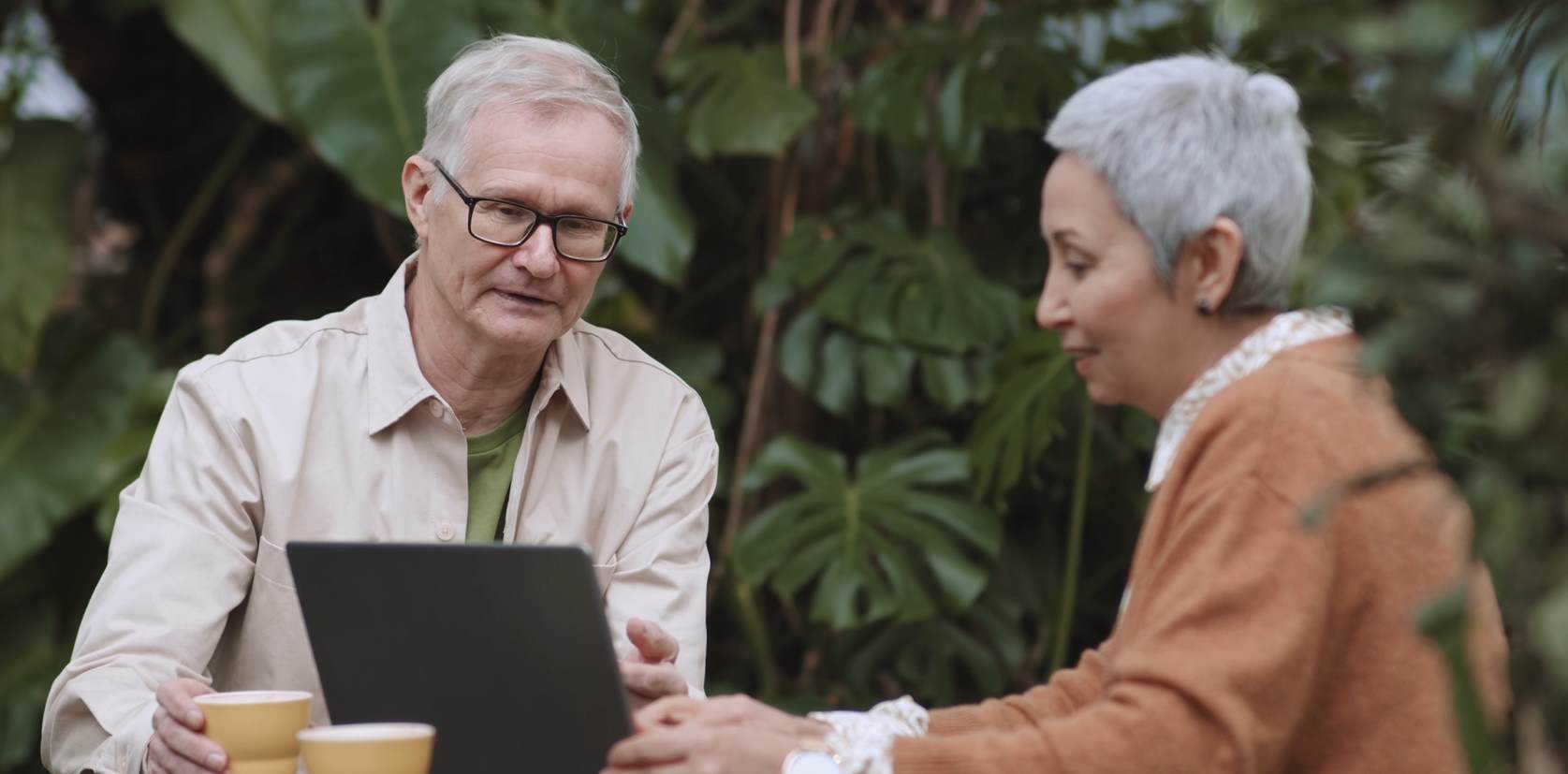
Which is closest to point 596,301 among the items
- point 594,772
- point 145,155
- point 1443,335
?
point 145,155

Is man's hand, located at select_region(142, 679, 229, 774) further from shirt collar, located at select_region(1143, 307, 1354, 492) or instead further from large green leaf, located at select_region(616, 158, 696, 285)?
large green leaf, located at select_region(616, 158, 696, 285)

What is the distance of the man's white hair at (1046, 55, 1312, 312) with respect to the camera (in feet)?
4.43

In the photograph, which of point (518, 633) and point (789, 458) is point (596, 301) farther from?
point (518, 633)

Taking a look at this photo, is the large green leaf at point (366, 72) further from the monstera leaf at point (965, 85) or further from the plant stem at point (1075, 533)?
the plant stem at point (1075, 533)

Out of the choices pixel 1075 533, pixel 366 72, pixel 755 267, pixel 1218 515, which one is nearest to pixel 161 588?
pixel 1218 515

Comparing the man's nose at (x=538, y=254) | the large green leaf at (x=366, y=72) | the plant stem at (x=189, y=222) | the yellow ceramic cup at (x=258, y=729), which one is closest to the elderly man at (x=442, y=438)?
the man's nose at (x=538, y=254)

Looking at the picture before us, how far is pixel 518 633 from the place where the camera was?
1.21m

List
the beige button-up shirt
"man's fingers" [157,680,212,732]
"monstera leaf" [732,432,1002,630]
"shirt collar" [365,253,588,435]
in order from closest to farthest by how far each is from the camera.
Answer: "man's fingers" [157,680,212,732] → the beige button-up shirt → "shirt collar" [365,253,588,435] → "monstera leaf" [732,432,1002,630]

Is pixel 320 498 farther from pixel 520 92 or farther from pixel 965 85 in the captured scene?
pixel 965 85

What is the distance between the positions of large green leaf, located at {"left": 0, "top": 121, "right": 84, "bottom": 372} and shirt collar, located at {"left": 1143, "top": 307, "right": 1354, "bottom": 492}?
7.72 feet

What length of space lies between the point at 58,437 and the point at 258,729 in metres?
2.07

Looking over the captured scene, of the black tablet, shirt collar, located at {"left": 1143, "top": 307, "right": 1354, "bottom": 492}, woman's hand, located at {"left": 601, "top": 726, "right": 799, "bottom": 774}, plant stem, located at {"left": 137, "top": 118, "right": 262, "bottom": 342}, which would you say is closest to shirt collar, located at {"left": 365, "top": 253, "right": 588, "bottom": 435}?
the black tablet

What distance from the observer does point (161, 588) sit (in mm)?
1635

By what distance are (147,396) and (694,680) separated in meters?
1.69
